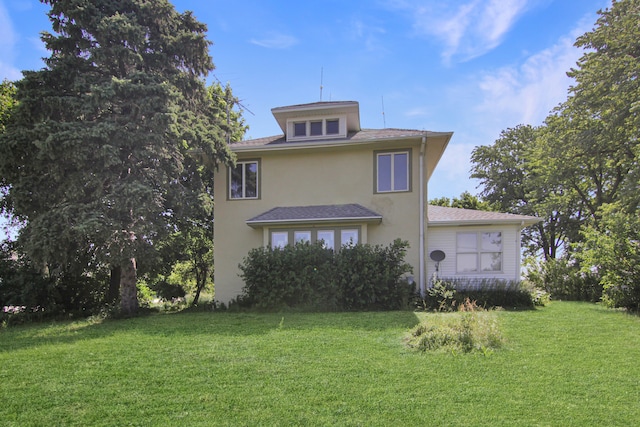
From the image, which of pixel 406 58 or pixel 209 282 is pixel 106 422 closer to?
pixel 406 58

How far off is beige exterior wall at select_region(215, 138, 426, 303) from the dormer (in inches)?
39.6

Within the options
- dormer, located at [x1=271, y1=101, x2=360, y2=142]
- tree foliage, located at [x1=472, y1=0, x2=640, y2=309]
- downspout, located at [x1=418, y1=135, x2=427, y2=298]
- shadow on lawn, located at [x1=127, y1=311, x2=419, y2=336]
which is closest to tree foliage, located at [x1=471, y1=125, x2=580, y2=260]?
tree foliage, located at [x1=472, y1=0, x2=640, y2=309]

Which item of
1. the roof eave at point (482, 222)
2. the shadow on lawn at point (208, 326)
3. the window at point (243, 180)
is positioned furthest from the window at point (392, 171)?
the shadow on lawn at point (208, 326)

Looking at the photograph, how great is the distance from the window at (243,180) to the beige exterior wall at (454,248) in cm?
672

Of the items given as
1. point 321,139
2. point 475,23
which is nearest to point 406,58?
point 475,23

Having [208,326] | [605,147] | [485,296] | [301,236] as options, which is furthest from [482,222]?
[208,326]

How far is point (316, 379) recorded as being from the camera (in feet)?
16.7

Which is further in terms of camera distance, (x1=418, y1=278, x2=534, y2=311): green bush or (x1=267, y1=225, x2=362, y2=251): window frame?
(x1=267, y1=225, x2=362, y2=251): window frame

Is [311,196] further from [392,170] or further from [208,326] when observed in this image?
[208,326]

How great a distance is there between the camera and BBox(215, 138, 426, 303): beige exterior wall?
1303cm

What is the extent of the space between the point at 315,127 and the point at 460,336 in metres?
10.1

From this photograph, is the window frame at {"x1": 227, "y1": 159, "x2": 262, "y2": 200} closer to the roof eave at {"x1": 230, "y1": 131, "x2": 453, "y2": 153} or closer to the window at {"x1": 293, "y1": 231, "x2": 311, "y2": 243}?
the roof eave at {"x1": 230, "y1": 131, "x2": 453, "y2": 153}

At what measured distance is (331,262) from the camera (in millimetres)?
11414

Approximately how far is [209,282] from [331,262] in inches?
518
